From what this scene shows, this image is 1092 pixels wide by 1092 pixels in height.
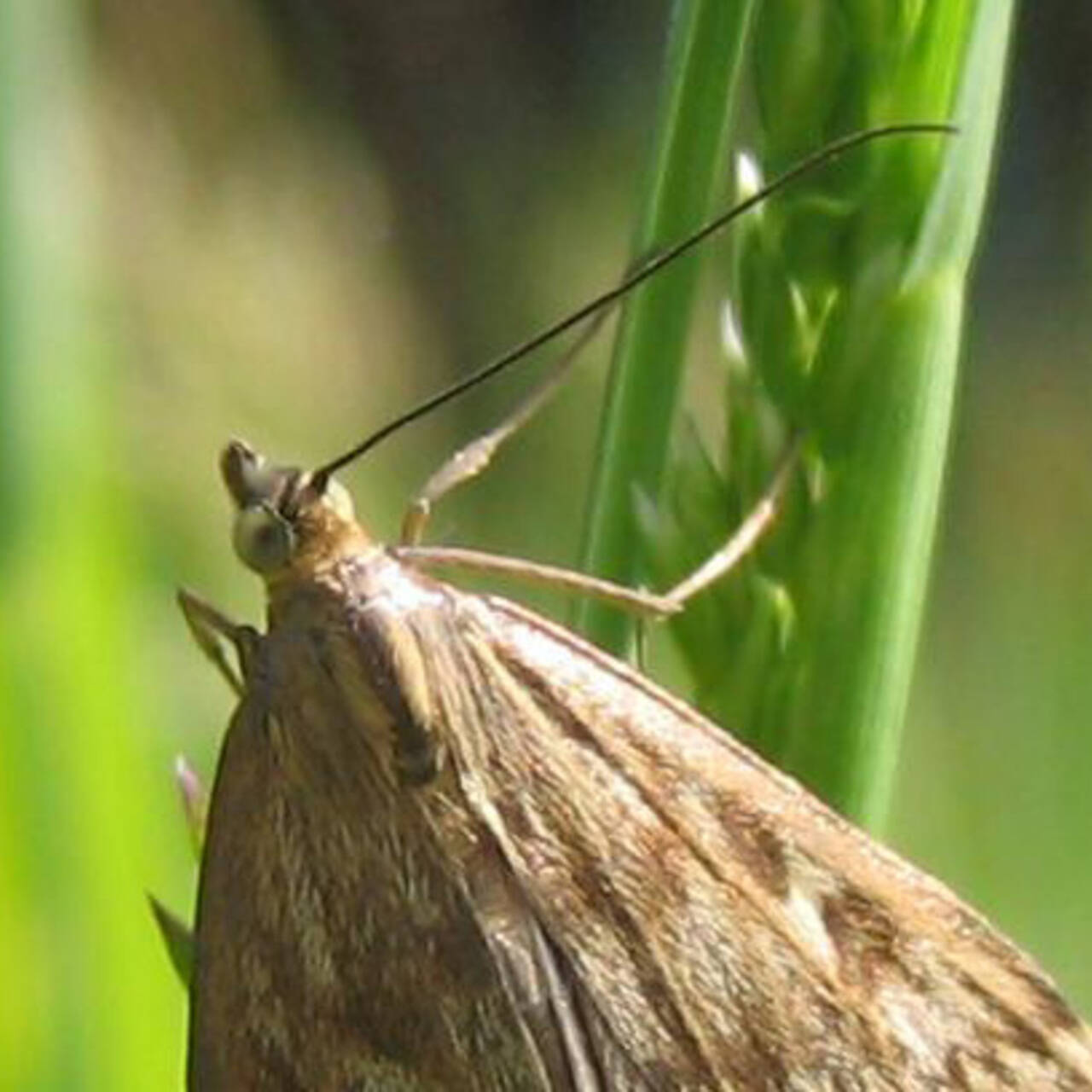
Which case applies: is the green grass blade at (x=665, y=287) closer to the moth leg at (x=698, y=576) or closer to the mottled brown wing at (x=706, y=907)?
the moth leg at (x=698, y=576)

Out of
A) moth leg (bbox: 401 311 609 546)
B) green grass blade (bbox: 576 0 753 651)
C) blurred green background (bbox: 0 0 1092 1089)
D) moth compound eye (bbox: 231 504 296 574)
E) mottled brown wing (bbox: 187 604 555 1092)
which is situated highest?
blurred green background (bbox: 0 0 1092 1089)

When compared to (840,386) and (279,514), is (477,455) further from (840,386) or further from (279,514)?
(840,386)

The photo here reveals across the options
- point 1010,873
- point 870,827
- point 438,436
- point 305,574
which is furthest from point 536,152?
point 870,827

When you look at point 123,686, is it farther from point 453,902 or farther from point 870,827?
point 870,827

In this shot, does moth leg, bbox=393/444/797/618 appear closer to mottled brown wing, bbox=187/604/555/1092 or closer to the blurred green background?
mottled brown wing, bbox=187/604/555/1092

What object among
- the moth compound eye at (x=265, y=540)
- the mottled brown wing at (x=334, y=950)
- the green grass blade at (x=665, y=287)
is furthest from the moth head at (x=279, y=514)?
the green grass blade at (x=665, y=287)

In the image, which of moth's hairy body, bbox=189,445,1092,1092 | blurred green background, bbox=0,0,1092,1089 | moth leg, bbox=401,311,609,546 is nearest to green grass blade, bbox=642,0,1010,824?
moth's hairy body, bbox=189,445,1092,1092

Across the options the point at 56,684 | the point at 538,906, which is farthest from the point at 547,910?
the point at 56,684

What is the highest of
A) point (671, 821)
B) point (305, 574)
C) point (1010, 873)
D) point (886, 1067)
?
point (1010, 873)
